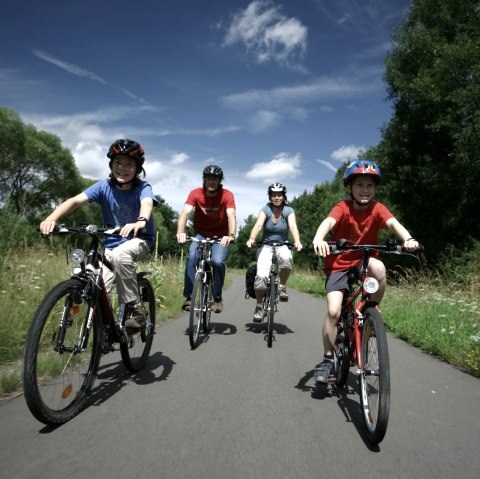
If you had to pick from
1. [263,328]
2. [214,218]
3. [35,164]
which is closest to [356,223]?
[214,218]

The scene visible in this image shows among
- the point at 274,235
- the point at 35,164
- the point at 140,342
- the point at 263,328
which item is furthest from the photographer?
the point at 35,164

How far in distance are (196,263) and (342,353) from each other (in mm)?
2994

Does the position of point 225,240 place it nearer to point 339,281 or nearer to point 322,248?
point 339,281

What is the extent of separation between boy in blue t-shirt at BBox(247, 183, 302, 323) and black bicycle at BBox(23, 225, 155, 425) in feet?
10.2

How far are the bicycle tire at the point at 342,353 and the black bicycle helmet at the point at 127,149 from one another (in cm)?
253

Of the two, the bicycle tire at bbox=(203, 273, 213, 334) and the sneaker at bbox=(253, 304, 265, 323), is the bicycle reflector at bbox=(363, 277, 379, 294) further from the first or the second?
the sneaker at bbox=(253, 304, 265, 323)

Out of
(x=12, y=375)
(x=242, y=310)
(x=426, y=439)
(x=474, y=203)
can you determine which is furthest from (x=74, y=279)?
(x=474, y=203)

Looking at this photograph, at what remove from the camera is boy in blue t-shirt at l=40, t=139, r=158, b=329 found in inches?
140

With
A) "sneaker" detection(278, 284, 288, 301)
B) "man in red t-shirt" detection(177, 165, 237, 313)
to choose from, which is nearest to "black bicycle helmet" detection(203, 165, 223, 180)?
"man in red t-shirt" detection(177, 165, 237, 313)

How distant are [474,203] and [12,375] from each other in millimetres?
19079

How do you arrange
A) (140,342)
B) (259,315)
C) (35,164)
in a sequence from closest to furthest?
(140,342) → (259,315) → (35,164)

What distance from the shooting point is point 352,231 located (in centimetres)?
383

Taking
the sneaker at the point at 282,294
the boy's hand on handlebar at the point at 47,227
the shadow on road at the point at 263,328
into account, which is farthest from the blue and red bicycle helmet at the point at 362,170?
the shadow on road at the point at 263,328

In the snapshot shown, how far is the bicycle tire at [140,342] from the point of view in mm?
3724
